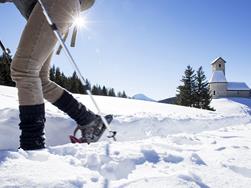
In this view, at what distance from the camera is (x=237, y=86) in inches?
3260

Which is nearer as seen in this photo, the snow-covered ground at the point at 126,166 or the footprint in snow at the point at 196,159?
the snow-covered ground at the point at 126,166

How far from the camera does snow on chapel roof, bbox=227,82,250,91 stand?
8131 centimetres

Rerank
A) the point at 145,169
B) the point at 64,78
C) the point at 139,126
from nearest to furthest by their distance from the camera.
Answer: the point at 145,169 < the point at 139,126 < the point at 64,78

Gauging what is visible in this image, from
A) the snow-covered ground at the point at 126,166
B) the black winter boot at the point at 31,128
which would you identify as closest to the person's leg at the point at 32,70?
the black winter boot at the point at 31,128

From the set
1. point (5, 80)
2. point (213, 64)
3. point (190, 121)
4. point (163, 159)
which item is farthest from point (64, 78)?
point (163, 159)

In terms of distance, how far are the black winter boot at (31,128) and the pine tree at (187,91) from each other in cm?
4813

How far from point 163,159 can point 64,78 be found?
58.2 m

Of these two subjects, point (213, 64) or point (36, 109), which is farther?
point (213, 64)

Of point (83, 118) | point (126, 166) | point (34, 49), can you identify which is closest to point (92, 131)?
point (83, 118)

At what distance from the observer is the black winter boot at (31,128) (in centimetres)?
262

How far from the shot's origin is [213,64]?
8556 centimetres

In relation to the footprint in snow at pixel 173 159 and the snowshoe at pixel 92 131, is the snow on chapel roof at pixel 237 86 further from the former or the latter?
the footprint in snow at pixel 173 159

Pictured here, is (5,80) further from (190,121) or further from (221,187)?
(221,187)

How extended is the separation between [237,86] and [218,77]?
27.3ft
